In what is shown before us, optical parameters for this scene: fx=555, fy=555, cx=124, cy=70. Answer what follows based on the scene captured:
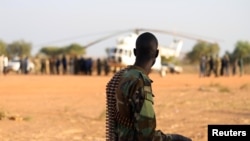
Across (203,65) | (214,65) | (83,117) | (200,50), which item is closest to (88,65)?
(203,65)

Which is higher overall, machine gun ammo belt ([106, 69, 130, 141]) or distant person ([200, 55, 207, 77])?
machine gun ammo belt ([106, 69, 130, 141])

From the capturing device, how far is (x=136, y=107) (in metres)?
3.55

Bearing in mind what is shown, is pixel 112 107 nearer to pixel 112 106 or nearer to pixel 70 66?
pixel 112 106

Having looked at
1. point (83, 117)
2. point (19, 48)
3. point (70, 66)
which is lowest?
point (70, 66)

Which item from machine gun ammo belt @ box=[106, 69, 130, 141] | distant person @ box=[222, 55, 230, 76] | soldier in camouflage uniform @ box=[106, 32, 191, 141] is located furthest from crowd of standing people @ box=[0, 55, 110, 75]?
soldier in camouflage uniform @ box=[106, 32, 191, 141]

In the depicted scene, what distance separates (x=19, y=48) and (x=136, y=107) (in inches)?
3614

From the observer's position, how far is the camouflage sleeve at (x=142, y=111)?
354 centimetres

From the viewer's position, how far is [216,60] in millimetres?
39656

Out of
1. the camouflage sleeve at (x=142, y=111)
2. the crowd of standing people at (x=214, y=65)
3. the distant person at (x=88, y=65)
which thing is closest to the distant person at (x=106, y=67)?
the distant person at (x=88, y=65)

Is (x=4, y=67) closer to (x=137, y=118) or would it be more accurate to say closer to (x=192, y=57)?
(x=137, y=118)

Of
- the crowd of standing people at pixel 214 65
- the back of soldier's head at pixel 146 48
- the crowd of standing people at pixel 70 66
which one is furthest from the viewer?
the crowd of standing people at pixel 70 66

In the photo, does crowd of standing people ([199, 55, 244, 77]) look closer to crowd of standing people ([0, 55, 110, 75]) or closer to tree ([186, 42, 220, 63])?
crowd of standing people ([0, 55, 110, 75])

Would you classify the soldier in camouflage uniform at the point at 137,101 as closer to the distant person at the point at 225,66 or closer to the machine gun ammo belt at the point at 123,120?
the machine gun ammo belt at the point at 123,120

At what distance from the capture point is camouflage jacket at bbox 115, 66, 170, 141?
3.55 m
